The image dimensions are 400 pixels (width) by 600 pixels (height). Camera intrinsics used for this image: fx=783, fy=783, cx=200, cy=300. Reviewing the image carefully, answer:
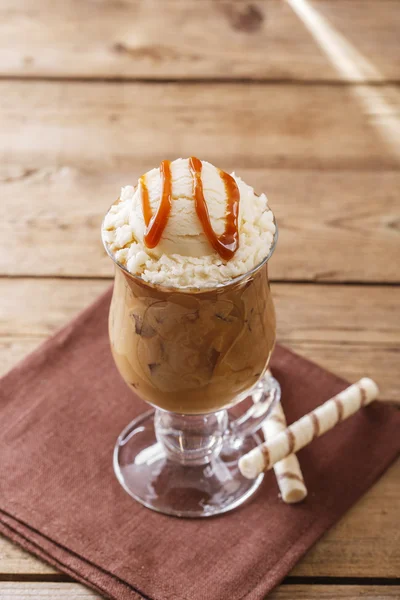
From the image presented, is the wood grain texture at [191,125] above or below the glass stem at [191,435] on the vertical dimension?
above

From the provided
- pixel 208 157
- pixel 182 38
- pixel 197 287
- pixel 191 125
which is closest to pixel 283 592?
pixel 197 287

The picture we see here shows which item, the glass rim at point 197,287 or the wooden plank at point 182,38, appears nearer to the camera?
the glass rim at point 197,287

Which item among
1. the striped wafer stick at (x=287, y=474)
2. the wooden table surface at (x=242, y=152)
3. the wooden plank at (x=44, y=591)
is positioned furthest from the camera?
the wooden table surface at (x=242, y=152)

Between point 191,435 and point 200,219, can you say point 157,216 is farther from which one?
point 191,435

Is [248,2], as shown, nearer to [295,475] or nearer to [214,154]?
[214,154]

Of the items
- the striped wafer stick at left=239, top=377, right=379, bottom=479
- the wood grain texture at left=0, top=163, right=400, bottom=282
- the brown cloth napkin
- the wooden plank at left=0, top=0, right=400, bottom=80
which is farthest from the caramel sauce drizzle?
the wooden plank at left=0, top=0, right=400, bottom=80

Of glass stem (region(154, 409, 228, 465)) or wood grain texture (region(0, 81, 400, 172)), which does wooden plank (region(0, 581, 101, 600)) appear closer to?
glass stem (region(154, 409, 228, 465))

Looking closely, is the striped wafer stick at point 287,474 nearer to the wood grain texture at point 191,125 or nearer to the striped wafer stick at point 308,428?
the striped wafer stick at point 308,428

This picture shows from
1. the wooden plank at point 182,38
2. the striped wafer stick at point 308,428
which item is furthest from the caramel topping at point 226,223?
the wooden plank at point 182,38
